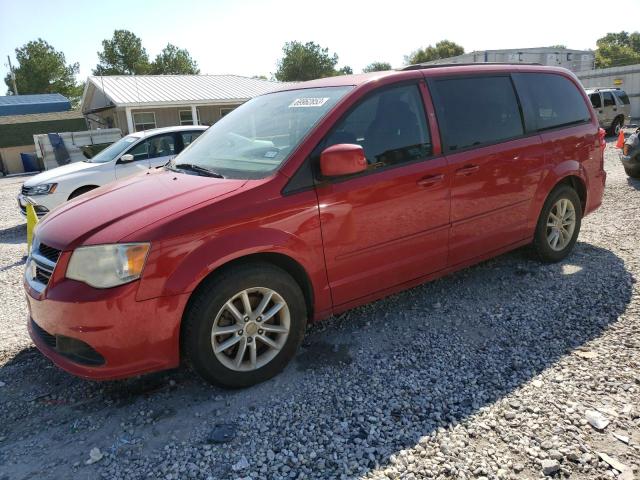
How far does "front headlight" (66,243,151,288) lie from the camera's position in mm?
2605

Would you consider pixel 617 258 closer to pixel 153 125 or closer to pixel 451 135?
pixel 451 135

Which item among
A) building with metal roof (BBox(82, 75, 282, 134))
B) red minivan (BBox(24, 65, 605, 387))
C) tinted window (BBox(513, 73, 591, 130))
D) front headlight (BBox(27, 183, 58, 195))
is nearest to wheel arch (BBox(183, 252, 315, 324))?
red minivan (BBox(24, 65, 605, 387))

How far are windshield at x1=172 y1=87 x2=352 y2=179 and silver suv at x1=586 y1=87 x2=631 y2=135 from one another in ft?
59.7

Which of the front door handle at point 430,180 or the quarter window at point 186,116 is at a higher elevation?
the quarter window at point 186,116

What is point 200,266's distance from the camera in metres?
2.70

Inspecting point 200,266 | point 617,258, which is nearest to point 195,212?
point 200,266

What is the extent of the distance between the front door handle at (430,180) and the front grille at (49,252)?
8.03ft

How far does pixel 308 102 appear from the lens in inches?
140

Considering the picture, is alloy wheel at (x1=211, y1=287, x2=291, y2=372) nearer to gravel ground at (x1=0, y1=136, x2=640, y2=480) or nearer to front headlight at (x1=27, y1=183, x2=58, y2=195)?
gravel ground at (x1=0, y1=136, x2=640, y2=480)

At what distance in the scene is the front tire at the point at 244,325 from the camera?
279cm

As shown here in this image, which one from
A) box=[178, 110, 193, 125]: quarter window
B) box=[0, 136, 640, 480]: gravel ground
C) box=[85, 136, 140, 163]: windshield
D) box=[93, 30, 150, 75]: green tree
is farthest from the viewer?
box=[93, 30, 150, 75]: green tree

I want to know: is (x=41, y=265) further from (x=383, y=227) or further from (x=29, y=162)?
(x=29, y=162)

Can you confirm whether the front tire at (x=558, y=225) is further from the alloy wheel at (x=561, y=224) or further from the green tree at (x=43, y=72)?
the green tree at (x=43, y=72)

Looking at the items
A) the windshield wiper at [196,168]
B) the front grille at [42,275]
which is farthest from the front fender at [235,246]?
the front grille at [42,275]
